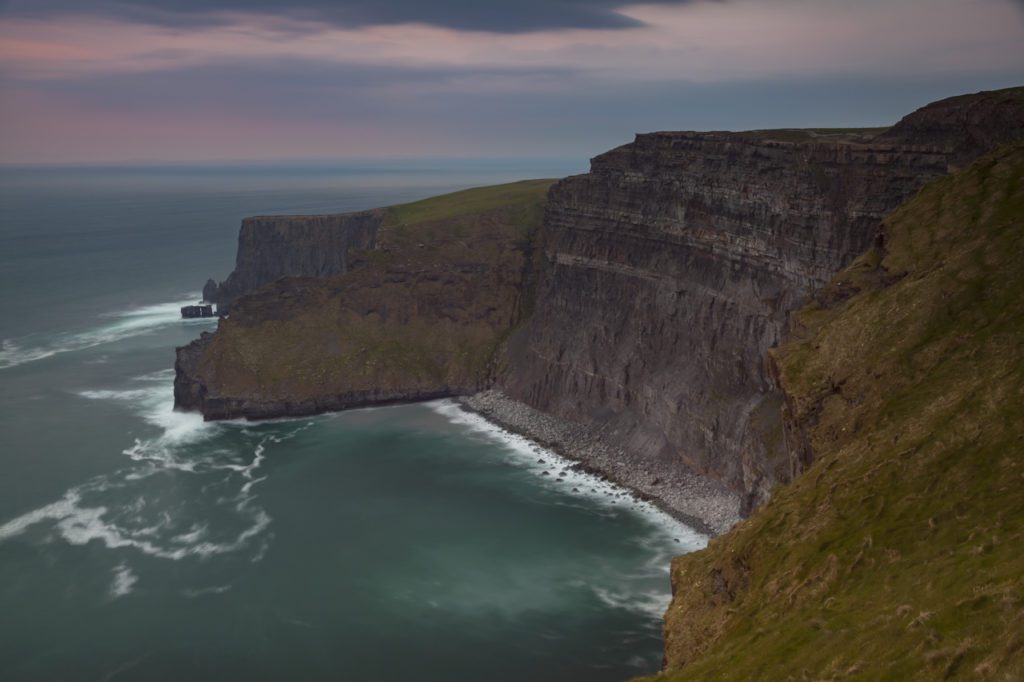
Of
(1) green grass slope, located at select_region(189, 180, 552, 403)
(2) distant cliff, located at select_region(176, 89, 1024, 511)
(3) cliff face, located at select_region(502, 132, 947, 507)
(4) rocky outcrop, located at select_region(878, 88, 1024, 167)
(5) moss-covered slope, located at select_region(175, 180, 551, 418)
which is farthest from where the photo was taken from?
(1) green grass slope, located at select_region(189, 180, 552, 403)

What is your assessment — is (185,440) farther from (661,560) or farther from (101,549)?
(661,560)

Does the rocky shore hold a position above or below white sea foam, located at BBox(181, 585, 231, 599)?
above

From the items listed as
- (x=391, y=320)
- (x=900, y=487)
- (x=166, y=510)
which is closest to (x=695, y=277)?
(x=391, y=320)

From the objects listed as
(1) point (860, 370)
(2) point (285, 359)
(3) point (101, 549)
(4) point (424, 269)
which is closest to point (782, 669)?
(1) point (860, 370)

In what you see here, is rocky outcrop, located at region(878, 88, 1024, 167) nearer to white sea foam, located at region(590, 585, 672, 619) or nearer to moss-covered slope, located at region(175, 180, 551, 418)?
white sea foam, located at region(590, 585, 672, 619)

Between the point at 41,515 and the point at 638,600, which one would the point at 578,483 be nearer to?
the point at 638,600

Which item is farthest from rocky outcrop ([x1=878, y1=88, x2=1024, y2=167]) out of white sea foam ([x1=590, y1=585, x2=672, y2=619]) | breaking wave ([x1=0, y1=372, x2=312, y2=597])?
breaking wave ([x1=0, y1=372, x2=312, y2=597])
